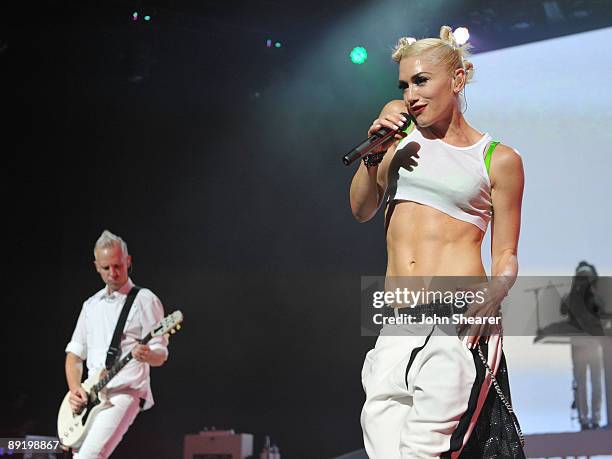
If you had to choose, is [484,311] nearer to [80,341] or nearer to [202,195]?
[80,341]

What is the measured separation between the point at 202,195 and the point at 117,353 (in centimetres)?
186

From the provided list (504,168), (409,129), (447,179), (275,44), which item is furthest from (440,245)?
(275,44)

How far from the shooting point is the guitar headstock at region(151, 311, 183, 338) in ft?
16.0

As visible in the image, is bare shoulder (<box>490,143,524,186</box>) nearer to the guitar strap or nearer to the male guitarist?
the male guitarist

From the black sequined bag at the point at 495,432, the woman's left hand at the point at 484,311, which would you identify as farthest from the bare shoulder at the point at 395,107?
the black sequined bag at the point at 495,432

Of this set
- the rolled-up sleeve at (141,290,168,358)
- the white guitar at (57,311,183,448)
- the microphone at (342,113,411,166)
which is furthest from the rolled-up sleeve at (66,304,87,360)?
the microphone at (342,113,411,166)

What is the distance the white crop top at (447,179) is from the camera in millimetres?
2275

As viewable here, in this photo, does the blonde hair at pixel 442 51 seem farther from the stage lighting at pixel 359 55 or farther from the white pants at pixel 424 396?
the stage lighting at pixel 359 55

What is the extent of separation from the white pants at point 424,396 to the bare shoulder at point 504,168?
18.3 inches

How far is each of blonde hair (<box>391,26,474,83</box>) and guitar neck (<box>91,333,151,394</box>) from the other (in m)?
3.14

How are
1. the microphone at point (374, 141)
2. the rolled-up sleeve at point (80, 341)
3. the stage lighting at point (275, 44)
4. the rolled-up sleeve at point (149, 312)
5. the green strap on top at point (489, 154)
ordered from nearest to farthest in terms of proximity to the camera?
the microphone at point (374, 141) → the green strap on top at point (489, 154) → the rolled-up sleeve at point (149, 312) → the rolled-up sleeve at point (80, 341) → the stage lighting at point (275, 44)

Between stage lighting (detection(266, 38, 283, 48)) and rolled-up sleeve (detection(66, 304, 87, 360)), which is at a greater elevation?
stage lighting (detection(266, 38, 283, 48))

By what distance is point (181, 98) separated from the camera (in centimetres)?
660

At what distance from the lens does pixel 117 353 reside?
509 centimetres
